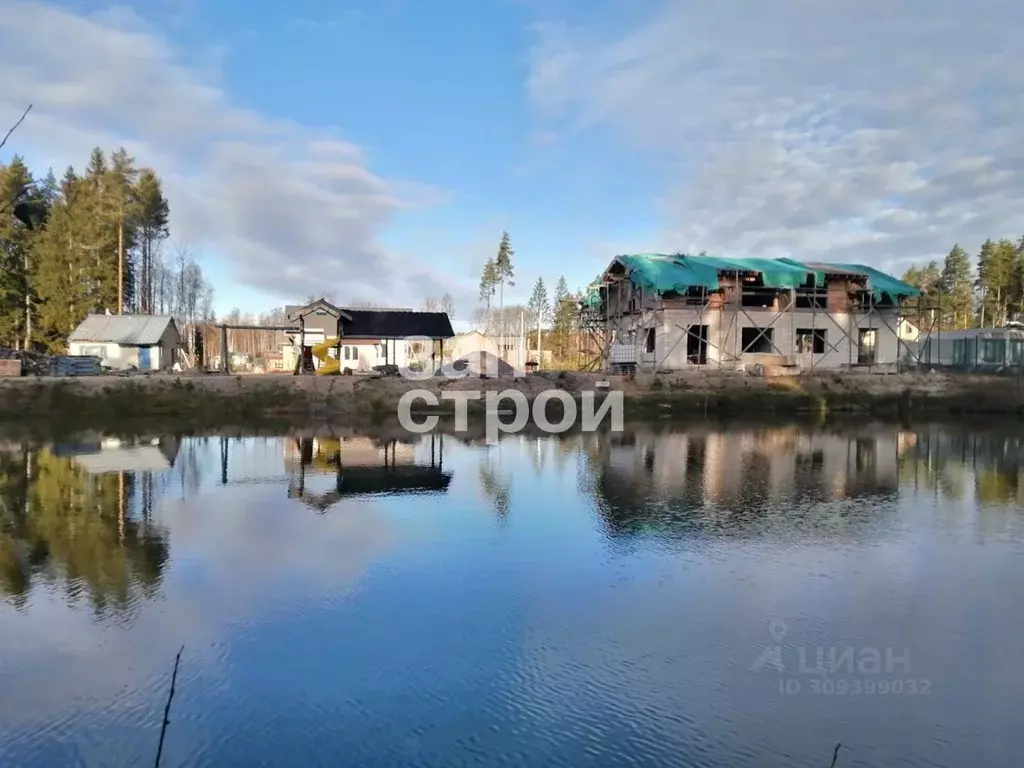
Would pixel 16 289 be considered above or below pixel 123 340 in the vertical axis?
above

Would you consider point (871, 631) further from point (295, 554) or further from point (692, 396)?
point (692, 396)

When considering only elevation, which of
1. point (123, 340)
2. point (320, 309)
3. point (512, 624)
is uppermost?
point (320, 309)

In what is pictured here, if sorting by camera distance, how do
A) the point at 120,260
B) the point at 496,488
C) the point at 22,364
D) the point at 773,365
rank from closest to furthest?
the point at 496,488 < the point at 22,364 < the point at 773,365 < the point at 120,260

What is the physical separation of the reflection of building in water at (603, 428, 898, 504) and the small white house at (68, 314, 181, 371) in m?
26.0

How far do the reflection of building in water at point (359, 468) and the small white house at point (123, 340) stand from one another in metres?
19.4

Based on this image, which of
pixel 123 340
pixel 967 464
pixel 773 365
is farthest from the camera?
pixel 123 340

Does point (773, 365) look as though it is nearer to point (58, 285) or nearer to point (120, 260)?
point (120, 260)

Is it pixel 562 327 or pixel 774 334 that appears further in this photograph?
pixel 562 327

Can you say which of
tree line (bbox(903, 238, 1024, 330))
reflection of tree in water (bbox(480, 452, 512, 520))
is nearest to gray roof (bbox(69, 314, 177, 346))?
reflection of tree in water (bbox(480, 452, 512, 520))

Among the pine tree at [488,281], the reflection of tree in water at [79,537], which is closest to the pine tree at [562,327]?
the pine tree at [488,281]

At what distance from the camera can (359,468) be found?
52.5 ft

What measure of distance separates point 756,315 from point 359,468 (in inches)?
862

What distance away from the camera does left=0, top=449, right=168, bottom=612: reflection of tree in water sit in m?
7.88

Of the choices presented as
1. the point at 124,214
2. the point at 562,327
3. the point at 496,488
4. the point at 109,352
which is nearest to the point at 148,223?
the point at 124,214
